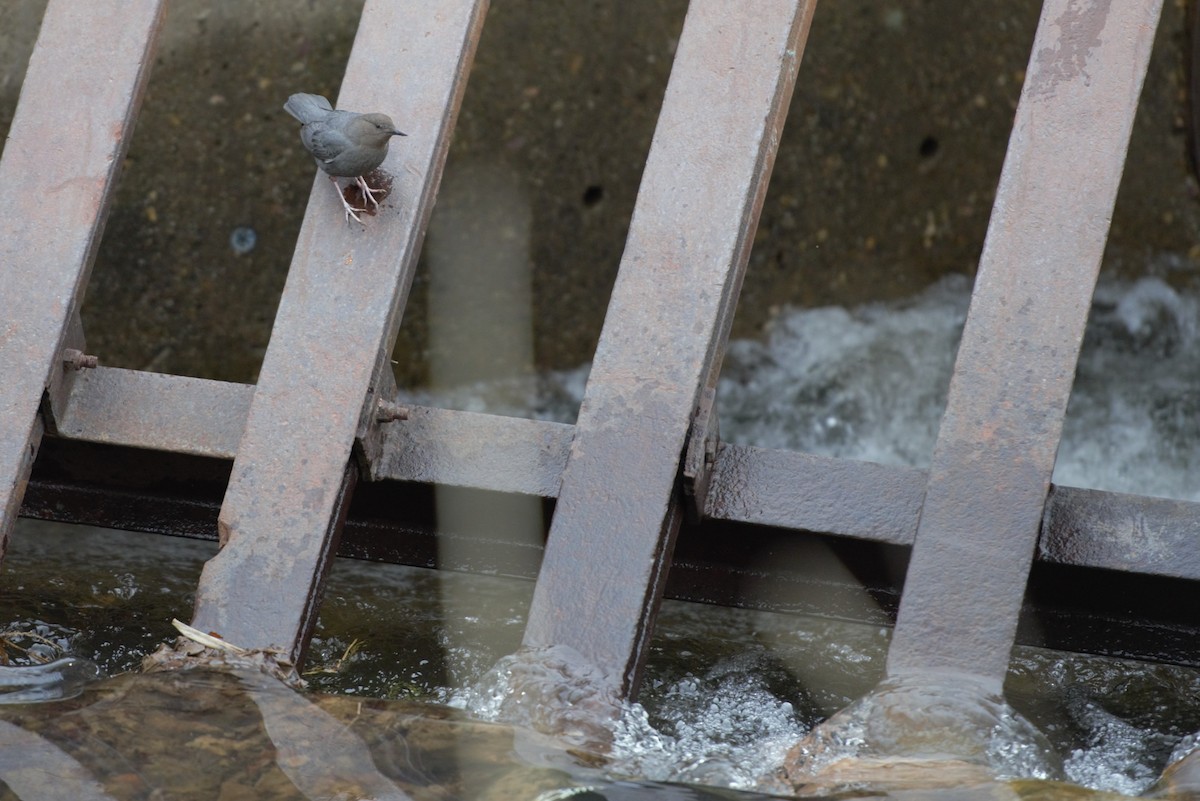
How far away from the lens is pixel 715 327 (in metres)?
1.98

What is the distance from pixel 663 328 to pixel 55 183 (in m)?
1.10

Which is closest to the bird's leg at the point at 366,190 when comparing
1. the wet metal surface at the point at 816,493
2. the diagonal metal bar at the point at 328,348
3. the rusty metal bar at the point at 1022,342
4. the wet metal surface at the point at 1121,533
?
the diagonal metal bar at the point at 328,348

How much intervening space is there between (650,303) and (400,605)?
1.40 meters

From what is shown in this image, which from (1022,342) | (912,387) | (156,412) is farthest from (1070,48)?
(912,387)

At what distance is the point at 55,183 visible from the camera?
2146 millimetres

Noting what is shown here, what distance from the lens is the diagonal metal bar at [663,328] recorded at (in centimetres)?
185

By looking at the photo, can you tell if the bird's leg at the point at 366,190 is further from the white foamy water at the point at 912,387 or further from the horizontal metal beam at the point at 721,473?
the white foamy water at the point at 912,387

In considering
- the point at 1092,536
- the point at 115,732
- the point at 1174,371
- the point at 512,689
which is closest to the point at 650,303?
the point at 512,689

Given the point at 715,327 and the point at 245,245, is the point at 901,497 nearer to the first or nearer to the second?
the point at 715,327

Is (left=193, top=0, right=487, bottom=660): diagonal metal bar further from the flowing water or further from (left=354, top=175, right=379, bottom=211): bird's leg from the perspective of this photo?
the flowing water

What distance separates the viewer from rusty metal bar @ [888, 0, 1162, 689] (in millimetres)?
1822

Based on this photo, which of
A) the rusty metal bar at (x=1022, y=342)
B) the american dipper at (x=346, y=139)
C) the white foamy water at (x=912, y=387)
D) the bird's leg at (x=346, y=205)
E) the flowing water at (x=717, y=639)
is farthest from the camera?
the white foamy water at (x=912, y=387)

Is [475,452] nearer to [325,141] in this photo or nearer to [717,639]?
[325,141]

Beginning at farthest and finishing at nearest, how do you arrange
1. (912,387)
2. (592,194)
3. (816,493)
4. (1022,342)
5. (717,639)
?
(912,387)
(592,194)
(717,639)
(816,493)
(1022,342)
